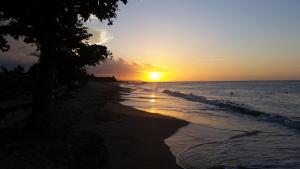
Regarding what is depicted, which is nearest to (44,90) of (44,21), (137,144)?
(44,21)

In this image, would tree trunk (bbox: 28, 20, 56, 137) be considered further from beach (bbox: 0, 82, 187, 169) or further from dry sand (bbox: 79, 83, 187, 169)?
dry sand (bbox: 79, 83, 187, 169)

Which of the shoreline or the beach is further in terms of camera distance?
the shoreline

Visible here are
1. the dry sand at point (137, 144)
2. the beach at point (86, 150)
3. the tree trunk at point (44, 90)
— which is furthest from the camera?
the tree trunk at point (44, 90)

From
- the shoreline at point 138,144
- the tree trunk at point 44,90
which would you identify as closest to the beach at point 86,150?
the shoreline at point 138,144

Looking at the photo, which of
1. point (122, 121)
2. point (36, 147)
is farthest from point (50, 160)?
point (122, 121)

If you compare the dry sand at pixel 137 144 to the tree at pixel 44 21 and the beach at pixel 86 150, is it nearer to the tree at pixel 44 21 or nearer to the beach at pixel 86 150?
the beach at pixel 86 150

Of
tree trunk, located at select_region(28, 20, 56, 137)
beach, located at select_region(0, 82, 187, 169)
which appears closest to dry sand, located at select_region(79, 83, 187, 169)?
beach, located at select_region(0, 82, 187, 169)

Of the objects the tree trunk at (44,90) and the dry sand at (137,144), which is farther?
the tree trunk at (44,90)

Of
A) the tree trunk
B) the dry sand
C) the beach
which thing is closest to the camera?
the beach

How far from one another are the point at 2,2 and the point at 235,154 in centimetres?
880

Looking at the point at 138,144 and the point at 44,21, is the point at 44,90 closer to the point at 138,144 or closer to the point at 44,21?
the point at 44,21

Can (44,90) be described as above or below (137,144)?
above

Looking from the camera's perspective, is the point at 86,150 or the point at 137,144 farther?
the point at 137,144

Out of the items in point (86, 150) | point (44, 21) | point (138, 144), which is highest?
point (44, 21)
